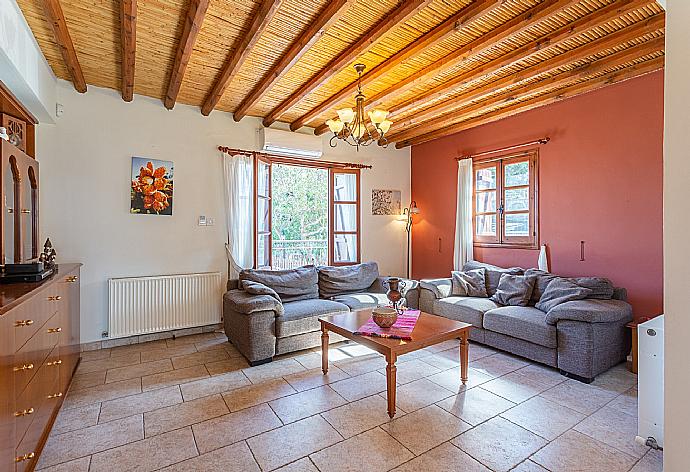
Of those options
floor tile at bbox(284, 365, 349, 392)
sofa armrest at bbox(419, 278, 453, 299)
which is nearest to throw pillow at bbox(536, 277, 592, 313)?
sofa armrest at bbox(419, 278, 453, 299)

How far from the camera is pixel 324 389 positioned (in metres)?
2.91

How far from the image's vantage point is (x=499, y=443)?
2.18m

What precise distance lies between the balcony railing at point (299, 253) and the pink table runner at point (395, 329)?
Answer: 2494mm

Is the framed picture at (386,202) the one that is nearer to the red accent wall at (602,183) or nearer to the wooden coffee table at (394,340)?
the red accent wall at (602,183)

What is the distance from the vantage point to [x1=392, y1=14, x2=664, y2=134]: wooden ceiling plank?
267 centimetres

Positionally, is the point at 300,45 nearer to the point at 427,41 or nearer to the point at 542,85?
the point at 427,41

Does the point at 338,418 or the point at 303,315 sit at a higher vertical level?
the point at 303,315

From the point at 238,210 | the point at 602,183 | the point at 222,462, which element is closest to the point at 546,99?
the point at 602,183

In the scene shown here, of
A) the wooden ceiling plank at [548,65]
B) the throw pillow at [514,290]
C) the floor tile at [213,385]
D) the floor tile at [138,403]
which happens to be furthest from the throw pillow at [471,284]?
the floor tile at [138,403]

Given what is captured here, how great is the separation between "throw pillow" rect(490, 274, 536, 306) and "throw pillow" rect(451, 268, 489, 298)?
0.24 m

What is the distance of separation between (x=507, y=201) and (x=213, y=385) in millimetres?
4040

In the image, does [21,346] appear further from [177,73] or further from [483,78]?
[483,78]

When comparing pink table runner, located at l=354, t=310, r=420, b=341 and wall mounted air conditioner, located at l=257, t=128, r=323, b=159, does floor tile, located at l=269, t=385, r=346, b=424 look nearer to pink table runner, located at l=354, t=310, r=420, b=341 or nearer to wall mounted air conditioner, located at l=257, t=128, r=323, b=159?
pink table runner, located at l=354, t=310, r=420, b=341

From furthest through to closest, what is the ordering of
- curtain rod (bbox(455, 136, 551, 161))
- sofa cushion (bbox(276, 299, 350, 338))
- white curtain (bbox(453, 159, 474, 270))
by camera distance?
white curtain (bbox(453, 159, 474, 270))
curtain rod (bbox(455, 136, 551, 161))
sofa cushion (bbox(276, 299, 350, 338))
